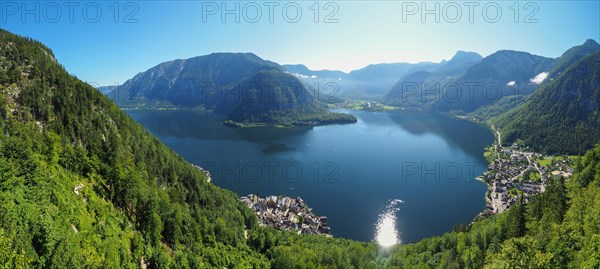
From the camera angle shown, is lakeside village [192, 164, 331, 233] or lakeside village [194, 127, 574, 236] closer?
lakeside village [192, 164, 331, 233]

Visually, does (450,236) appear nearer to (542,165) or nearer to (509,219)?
(509,219)

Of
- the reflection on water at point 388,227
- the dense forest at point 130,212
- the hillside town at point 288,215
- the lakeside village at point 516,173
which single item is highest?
the dense forest at point 130,212

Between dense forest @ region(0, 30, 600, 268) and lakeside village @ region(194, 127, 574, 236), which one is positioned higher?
dense forest @ region(0, 30, 600, 268)

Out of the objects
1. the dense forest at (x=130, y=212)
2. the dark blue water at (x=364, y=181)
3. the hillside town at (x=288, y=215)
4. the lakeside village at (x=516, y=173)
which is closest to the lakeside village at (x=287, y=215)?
Answer: the hillside town at (x=288, y=215)

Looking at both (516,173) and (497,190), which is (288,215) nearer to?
(497,190)

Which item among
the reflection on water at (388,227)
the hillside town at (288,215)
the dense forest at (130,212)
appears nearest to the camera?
the dense forest at (130,212)

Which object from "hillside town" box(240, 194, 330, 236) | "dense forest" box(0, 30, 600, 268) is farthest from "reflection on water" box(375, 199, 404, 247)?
"hillside town" box(240, 194, 330, 236)

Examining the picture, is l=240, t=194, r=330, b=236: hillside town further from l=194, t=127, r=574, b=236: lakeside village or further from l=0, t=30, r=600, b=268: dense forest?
l=0, t=30, r=600, b=268: dense forest

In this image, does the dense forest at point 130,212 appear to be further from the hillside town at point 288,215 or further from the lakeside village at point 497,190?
the lakeside village at point 497,190
